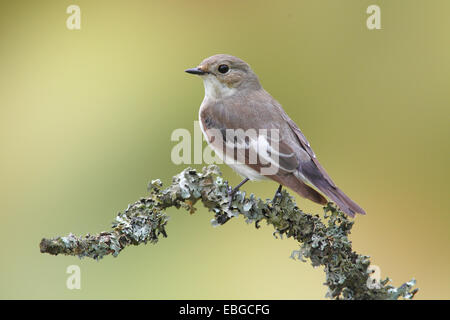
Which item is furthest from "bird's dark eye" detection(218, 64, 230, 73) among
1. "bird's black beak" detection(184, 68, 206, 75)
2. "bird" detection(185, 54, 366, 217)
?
"bird's black beak" detection(184, 68, 206, 75)

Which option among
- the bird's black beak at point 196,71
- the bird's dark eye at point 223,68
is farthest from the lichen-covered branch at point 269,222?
the bird's dark eye at point 223,68

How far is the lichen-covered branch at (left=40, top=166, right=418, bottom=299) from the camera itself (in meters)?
2.27

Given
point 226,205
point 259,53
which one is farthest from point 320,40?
point 226,205

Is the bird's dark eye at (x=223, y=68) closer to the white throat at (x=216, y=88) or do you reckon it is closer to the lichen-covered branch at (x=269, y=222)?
the white throat at (x=216, y=88)

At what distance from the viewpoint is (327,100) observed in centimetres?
432

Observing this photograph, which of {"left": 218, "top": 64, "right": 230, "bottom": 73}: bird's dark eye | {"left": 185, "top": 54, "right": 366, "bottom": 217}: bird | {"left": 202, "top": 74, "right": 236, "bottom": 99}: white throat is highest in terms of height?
{"left": 218, "top": 64, "right": 230, "bottom": 73}: bird's dark eye

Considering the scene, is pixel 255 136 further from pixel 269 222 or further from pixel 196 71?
pixel 269 222

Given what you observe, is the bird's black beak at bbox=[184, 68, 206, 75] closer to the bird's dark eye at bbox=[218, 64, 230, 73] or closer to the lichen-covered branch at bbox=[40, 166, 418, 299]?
the bird's dark eye at bbox=[218, 64, 230, 73]

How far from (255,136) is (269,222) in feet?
2.53

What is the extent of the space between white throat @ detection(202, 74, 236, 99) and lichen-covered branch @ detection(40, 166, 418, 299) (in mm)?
1197

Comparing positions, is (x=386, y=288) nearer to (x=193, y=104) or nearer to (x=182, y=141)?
(x=182, y=141)

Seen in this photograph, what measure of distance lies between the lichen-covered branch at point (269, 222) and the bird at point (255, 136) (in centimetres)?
16

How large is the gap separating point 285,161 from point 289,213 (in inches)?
22.3

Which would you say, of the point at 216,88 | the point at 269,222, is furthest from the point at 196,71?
the point at 269,222
